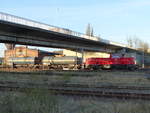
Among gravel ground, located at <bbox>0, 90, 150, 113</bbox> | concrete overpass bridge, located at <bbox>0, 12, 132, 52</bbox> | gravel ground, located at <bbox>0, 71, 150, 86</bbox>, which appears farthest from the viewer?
concrete overpass bridge, located at <bbox>0, 12, 132, 52</bbox>

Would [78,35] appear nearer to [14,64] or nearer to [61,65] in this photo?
[61,65]

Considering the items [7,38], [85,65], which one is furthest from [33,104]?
[85,65]

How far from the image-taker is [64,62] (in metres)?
47.4

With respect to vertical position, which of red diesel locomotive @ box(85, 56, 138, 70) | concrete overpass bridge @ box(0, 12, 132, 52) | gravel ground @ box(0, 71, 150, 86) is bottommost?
gravel ground @ box(0, 71, 150, 86)

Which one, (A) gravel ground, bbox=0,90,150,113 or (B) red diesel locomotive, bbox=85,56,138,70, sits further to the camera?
(B) red diesel locomotive, bbox=85,56,138,70

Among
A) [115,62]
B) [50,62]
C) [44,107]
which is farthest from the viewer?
[50,62]

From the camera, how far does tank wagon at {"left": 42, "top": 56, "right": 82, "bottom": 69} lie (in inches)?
1853

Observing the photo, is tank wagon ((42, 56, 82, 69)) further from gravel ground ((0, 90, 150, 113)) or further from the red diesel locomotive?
gravel ground ((0, 90, 150, 113))

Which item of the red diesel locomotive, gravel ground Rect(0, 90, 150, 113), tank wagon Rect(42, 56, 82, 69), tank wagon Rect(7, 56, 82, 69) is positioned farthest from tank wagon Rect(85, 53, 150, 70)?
gravel ground Rect(0, 90, 150, 113)

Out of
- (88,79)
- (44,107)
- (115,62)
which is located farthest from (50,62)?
(44,107)

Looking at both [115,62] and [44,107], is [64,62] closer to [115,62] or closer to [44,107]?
[115,62]

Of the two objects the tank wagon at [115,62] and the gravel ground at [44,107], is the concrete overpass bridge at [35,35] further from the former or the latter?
the gravel ground at [44,107]

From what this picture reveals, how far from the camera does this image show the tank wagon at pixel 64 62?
47.1 m

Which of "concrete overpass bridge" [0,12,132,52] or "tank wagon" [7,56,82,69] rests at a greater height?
"concrete overpass bridge" [0,12,132,52]
